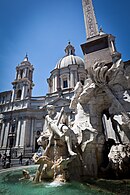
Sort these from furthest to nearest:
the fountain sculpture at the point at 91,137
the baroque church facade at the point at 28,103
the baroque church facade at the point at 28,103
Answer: the baroque church facade at the point at 28,103, the baroque church facade at the point at 28,103, the fountain sculpture at the point at 91,137

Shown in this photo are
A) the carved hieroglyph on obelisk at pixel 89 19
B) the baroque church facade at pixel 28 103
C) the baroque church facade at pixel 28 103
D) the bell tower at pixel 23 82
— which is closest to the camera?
the carved hieroglyph on obelisk at pixel 89 19

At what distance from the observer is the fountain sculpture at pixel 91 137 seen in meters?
4.01

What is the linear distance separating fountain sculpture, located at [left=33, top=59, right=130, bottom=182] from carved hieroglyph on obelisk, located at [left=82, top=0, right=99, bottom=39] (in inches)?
155

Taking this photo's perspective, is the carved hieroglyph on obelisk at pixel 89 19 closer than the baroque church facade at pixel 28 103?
Yes

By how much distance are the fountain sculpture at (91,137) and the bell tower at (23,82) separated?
31623 mm

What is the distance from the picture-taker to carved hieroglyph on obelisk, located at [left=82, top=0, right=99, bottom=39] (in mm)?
9023

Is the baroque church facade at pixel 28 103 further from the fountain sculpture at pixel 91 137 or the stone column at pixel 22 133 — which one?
the fountain sculpture at pixel 91 137

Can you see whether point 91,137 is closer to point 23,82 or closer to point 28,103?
point 28,103

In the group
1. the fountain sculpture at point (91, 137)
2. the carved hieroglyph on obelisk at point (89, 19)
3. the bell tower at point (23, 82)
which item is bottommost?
the fountain sculpture at point (91, 137)

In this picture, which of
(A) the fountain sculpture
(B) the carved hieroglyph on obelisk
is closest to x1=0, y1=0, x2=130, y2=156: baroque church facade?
(B) the carved hieroglyph on obelisk

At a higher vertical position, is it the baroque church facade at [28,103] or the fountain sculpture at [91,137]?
the baroque church facade at [28,103]

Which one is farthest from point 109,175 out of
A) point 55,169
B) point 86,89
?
point 86,89

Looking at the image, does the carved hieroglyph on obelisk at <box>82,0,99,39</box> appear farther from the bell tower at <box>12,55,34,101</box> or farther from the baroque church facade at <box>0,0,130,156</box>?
the bell tower at <box>12,55,34,101</box>

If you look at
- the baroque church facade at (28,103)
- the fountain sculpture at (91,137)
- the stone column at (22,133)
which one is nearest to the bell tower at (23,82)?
the baroque church facade at (28,103)
